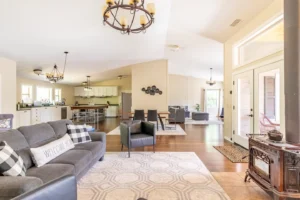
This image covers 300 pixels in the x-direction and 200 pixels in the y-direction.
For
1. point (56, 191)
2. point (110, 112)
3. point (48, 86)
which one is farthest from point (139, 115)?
point (48, 86)

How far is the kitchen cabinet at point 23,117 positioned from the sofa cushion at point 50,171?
490cm

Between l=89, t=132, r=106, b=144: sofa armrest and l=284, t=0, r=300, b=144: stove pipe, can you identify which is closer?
l=284, t=0, r=300, b=144: stove pipe

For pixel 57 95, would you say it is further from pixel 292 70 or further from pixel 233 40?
pixel 292 70

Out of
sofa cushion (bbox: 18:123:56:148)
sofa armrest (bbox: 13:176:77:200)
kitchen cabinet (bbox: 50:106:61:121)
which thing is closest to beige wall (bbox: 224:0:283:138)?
sofa armrest (bbox: 13:176:77:200)

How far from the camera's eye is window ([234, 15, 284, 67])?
3.27 m

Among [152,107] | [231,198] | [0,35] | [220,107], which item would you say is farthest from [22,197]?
[220,107]

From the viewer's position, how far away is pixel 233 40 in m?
4.89

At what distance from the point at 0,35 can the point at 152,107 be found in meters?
5.97

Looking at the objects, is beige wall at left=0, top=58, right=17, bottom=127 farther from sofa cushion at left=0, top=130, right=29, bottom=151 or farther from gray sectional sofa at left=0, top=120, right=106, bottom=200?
sofa cushion at left=0, top=130, right=29, bottom=151

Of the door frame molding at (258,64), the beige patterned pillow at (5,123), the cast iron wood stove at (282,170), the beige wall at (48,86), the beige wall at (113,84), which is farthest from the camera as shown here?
the beige wall at (113,84)

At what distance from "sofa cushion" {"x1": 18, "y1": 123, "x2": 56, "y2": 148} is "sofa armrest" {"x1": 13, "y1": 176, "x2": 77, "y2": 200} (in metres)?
1.41

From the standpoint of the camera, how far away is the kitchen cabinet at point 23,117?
19.9ft

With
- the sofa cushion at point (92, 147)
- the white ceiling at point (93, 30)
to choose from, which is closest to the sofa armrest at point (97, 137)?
the sofa cushion at point (92, 147)

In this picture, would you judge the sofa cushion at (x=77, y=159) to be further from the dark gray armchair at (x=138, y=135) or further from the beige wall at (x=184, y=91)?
the beige wall at (x=184, y=91)
